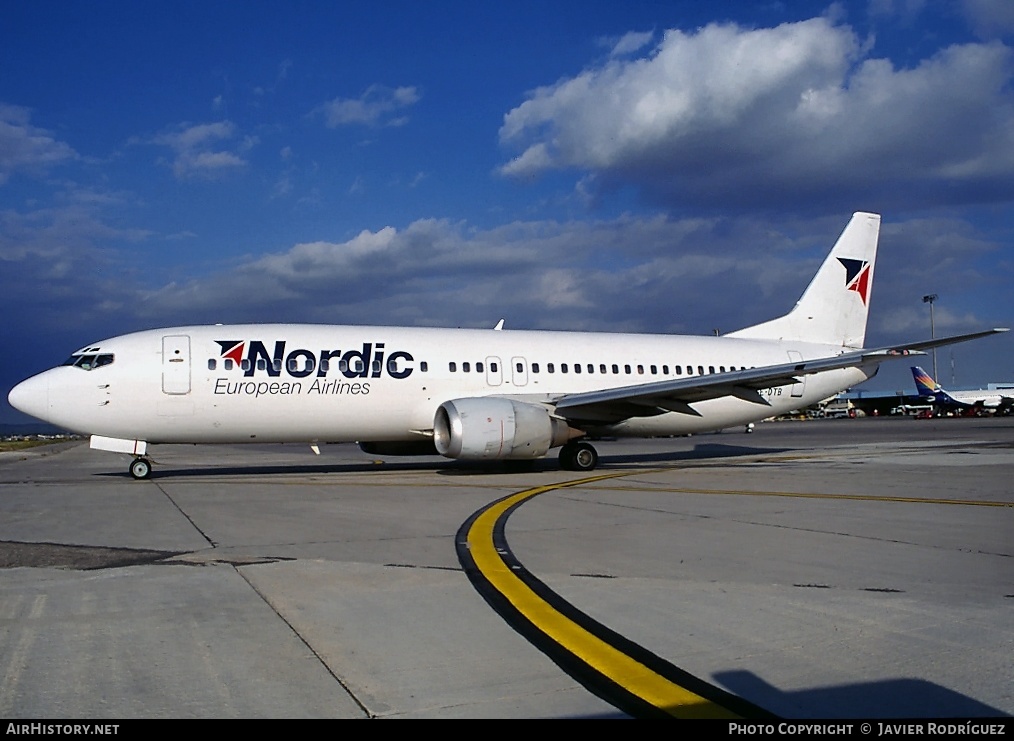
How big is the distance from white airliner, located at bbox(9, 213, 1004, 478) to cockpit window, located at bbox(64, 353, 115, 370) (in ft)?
0.09

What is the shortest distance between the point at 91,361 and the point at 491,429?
834 cm

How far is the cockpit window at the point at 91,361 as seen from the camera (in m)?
16.9

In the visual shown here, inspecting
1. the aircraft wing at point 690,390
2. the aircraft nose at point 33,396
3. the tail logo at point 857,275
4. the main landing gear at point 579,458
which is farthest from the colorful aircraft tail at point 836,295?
the aircraft nose at point 33,396

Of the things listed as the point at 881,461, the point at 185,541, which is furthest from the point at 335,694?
the point at 881,461

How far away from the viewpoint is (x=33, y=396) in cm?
1661

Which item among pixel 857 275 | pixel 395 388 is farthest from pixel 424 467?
pixel 857 275

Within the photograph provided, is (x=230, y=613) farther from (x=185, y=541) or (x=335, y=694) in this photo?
(x=185, y=541)

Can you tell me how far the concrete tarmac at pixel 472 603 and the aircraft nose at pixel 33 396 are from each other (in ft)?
15.8

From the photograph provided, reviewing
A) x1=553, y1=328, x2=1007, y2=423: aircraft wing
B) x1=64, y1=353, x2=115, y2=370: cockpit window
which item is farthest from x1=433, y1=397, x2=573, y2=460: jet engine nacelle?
x1=64, y1=353, x2=115, y2=370: cockpit window

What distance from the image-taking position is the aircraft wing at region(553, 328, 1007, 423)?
59.8 ft

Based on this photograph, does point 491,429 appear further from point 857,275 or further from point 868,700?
point 857,275

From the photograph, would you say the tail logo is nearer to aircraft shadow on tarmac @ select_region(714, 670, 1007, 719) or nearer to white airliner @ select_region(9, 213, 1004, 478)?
white airliner @ select_region(9, 213, 1004, 478)

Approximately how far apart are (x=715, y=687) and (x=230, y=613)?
129 inches
